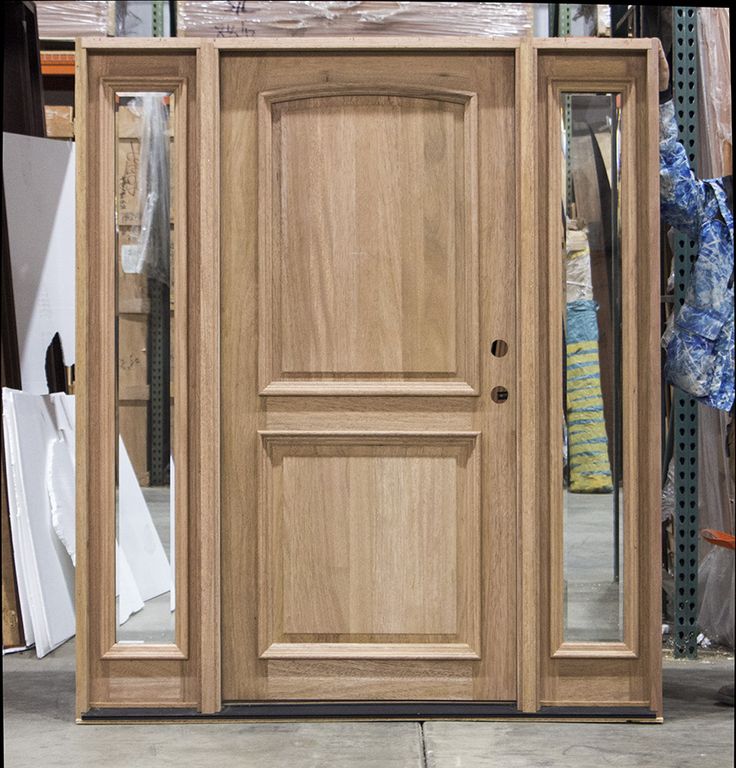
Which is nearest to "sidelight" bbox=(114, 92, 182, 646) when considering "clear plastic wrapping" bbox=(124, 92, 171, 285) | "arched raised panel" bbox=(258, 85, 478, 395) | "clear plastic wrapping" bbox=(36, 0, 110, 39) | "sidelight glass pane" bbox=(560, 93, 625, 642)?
"clear plastic wrapping" bbox=(124, 92, 171, 285)

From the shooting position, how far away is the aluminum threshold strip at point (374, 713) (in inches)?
110

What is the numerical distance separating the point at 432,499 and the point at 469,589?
274 millimetres

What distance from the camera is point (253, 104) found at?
2822 millimetres

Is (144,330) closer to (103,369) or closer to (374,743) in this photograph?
(103,369)

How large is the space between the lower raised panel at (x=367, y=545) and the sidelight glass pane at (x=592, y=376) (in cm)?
29

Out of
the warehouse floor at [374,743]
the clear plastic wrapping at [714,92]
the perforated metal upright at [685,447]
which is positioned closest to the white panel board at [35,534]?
the warehouse floor at [374,743]

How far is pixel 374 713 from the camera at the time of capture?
281cm

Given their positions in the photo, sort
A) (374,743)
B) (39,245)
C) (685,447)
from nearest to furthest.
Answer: (374,743) < (685,447) < (39,245)

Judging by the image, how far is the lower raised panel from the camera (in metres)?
2.83

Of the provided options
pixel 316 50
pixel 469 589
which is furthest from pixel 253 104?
pixel 469 589

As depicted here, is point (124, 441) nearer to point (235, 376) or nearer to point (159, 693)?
point (235, 376)

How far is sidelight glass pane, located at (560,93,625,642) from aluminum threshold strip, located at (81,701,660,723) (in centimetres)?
20

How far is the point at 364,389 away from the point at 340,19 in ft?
8.12

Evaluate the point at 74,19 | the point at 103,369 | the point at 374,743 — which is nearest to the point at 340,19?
the point at 74,19
